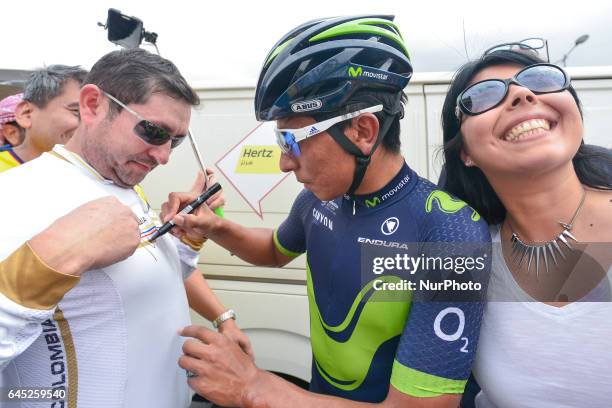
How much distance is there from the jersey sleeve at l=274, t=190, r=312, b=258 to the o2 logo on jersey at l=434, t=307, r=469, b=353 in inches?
31.5

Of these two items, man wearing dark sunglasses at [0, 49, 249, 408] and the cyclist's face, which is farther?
the cyclist's face

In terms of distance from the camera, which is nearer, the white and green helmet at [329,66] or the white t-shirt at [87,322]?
the white t-shirt at [87,322]

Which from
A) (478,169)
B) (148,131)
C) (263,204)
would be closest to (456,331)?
(478,169)

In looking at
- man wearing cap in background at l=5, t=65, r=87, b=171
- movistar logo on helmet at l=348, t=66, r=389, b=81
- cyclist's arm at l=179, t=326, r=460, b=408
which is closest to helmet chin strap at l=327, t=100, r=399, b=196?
movistar logo on helmet at l=348, t=66, r=389, b=81

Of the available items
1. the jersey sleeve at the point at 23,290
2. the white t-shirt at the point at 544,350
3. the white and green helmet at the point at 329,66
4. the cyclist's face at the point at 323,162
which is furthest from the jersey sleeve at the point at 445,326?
the jersey sleeve at the point at 23,290

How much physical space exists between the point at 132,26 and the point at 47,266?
4.93 ft

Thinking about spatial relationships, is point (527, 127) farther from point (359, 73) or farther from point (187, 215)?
point (187, 215)

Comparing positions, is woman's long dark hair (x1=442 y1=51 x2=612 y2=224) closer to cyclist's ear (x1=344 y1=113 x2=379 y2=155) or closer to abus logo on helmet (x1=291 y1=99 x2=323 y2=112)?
cyclist's ear (x1=344 y1=113 x2=379 y2=155)

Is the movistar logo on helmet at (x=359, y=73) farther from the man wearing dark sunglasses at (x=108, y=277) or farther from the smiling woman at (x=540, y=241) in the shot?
the man wearing dark sunglasses at (x=108, y=277)

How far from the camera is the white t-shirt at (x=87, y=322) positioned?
99 centimetres

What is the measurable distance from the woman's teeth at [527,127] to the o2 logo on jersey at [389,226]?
43cm

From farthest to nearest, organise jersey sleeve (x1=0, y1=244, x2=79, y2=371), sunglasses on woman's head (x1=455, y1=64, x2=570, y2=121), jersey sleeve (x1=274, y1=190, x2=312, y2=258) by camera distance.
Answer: jersey sleeve (x1=274, y1=190, x2=312, y2=258), sunglasses on woman's head (x1=455, y1=64, x2=570, y2=121), jersey sleeve (x1=0, y1=244, x2=79, y2=371)

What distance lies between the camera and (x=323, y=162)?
1.31 m

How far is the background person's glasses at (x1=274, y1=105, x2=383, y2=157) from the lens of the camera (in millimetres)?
1267
